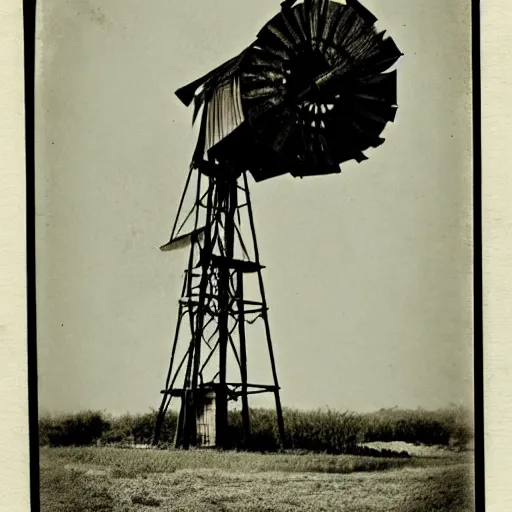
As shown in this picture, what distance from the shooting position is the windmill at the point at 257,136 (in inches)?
71.2

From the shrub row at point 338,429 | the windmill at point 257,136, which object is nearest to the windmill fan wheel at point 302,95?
the windmill at point 257,136

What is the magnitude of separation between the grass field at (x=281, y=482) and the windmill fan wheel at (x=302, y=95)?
0.60 m

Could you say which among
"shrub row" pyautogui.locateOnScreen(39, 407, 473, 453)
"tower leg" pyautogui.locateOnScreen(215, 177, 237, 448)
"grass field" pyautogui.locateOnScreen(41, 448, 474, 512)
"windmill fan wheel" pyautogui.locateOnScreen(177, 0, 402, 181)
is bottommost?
"grass field" pyautogui.locateOnScreen(41, 448, 474, 512)

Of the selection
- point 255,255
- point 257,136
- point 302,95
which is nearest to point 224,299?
point 255,255

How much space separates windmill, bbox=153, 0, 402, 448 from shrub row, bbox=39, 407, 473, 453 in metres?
0.08

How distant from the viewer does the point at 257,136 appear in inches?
72.4

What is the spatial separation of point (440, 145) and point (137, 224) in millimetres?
650

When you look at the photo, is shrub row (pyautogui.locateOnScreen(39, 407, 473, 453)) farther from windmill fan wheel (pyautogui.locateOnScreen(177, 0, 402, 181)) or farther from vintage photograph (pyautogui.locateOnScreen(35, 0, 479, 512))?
windmill fan wheel (pyautogui.locateOnScreen(177, 0, 402, 181))

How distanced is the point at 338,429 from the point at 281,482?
6.2 inches

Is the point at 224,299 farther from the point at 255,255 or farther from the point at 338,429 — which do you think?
the point at 338,429

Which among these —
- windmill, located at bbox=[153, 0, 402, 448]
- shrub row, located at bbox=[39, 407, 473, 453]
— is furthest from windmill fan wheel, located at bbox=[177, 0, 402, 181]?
shrub row, located at bbox=[39, 407, 473, 453]

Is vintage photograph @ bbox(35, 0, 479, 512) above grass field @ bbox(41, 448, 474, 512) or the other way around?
above

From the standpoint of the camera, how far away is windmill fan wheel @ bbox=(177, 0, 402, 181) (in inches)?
71.8

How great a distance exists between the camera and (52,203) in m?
1.83
